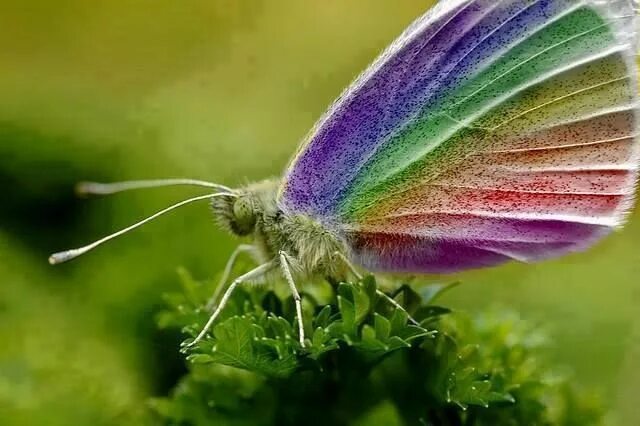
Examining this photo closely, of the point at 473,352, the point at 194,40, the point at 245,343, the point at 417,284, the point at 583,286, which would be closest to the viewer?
the point at 245,343

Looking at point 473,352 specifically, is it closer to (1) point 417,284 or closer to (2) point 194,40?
(1) point 417,284

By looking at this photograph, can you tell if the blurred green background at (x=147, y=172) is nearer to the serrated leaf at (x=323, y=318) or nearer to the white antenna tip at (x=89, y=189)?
the white antenna tip at (x=89, y=189)

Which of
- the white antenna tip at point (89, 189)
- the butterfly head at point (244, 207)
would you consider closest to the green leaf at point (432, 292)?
the butterfly head at point (244, 207)

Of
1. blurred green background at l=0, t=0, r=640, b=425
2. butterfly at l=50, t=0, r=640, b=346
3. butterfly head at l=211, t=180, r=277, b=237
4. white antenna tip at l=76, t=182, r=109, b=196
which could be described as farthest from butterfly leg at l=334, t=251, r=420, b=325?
white antenna tip at l=76, t=182, r=109, b=196

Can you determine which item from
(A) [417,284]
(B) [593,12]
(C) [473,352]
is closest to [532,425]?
(C) [473,352]

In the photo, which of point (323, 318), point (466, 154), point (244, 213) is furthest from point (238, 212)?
point (466, 154)

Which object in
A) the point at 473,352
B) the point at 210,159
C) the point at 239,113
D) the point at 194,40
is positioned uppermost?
the point at 194,40
